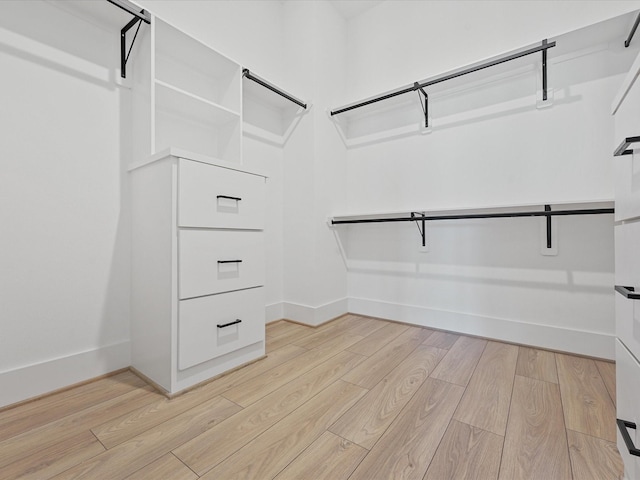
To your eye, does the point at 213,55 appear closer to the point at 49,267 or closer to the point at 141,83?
the point at 141,83

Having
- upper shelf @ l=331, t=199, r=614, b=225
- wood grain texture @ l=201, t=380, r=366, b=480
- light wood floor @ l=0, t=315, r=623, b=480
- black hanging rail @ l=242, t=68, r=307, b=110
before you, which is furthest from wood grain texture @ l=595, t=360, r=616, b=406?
black hanging rail @ l=242, t=68, r=307, b=110

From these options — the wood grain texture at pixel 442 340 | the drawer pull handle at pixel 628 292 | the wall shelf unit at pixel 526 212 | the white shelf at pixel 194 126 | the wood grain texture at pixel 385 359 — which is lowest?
the wood grain texture at pixel 385 359

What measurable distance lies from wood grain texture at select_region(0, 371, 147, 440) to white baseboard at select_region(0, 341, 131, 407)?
0.04 m

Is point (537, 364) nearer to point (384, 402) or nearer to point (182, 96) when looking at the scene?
point (384, 402)

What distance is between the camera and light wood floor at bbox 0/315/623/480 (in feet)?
2.45

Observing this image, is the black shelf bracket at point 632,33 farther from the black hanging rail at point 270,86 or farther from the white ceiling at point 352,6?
the black hanging rail at point 270,86

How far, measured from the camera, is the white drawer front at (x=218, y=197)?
1116mm

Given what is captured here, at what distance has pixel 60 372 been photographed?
1.12 metres

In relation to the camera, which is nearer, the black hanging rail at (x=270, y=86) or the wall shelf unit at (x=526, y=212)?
the wall shelf unit at (x=526, y=212)

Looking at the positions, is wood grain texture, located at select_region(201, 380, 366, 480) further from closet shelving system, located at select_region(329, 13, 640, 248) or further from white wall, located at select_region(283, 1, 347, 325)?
closet shelving system, located at select_region(329, 13, 640, 248)

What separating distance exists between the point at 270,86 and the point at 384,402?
5.78ft

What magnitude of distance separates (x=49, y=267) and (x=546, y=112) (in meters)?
2.39

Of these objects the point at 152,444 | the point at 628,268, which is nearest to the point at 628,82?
the point at 628,268

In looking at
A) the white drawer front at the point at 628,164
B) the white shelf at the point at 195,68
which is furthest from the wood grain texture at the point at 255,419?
the white shelf at the point at 195,68
